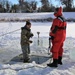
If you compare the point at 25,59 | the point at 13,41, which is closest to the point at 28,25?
the point at 25,59

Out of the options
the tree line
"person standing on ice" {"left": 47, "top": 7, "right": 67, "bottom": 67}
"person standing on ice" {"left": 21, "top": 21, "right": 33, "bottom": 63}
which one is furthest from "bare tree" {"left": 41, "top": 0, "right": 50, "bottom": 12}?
"person standing on ice" {"left": 47, "top": 7, "right": 67, "bottom": 67}

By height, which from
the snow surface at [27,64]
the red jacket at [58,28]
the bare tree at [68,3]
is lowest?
the snow surface at [27,64]

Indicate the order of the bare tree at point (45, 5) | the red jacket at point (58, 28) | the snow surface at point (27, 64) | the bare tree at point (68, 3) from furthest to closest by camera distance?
the bare tree at point (45, 5), the bare tree at point (68, 3), the red jacket at point (58, 28), the snow surface at point (27, 64)

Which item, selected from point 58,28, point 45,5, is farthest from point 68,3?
point 58,28

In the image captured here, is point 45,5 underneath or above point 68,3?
underneath

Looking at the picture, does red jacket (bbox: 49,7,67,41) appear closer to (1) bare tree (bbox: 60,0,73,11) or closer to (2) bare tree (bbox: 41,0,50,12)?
(1) bare tree (bbox: 60,0,73,11)

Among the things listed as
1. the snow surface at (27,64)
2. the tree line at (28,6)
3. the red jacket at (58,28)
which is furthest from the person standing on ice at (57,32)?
the tree line at (28,6)

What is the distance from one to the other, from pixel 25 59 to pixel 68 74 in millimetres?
1630

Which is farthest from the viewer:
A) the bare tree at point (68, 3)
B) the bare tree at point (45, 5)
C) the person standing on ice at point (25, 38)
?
the bare tree at point (45, 5)

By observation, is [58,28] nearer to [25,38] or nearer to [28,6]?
[25,38]

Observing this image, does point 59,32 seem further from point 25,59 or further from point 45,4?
point 45,4

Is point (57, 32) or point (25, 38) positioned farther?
point (25, 38)

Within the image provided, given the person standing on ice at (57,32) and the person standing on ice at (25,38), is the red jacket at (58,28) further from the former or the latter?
the person standing on ice at (25,38)

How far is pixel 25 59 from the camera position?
677 centimetres
